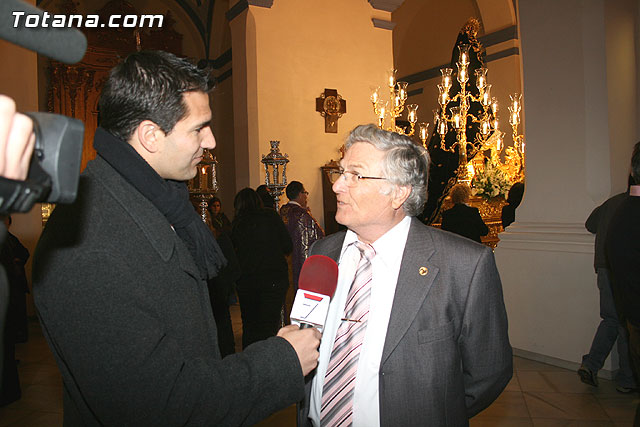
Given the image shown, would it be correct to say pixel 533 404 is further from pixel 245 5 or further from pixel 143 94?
pixel 245 5

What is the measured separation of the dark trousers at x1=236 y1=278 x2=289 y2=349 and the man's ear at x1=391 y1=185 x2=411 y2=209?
2.83 metres

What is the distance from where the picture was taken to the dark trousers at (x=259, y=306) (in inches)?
179

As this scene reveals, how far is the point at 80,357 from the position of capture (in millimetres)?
999

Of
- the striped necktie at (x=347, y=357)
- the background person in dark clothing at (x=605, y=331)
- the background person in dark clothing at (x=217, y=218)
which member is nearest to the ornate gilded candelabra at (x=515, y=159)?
the background person in dark clothing at (x=605, y=331)

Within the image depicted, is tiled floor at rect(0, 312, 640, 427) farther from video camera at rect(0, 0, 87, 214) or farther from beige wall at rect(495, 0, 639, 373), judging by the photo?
video camera at rect(0, 0, 87, 214)

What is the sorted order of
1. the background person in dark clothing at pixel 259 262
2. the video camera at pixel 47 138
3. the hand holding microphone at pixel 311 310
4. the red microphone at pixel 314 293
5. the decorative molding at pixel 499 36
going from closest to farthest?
the video camera at pixel 47 138, the hand holding microphone at pixel 311 310, the red microphone at pixel 314 293, the background person in dark clothing at pixel 259 262, the decorative molding at pixel 499 36

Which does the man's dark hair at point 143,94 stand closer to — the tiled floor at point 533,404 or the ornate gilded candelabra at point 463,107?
the tiled floor at point 533,404

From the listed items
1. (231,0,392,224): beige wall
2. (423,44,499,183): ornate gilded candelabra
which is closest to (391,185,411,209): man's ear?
(423,44,499,183): ornate gilded candelabra

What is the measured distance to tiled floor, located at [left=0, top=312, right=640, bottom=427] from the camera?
10.9 feet

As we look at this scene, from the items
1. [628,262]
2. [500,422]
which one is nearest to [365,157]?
[628,262]

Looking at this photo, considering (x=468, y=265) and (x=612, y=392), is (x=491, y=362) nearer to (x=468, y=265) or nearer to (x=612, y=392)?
(x=468, y=265)

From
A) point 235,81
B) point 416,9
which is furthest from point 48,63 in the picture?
point 416,9

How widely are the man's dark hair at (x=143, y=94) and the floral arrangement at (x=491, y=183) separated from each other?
6.21 metres

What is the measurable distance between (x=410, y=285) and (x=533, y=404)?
2.55m
